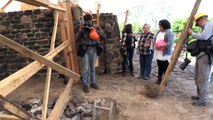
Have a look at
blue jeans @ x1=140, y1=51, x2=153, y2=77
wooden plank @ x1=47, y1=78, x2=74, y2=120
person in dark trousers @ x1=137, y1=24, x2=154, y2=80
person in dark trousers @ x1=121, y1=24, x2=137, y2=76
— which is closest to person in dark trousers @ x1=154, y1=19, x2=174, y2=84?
person in dark trousers @ x1=137, y1=24, x2=154, y2=80

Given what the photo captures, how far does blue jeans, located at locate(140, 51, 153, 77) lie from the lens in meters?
6.35

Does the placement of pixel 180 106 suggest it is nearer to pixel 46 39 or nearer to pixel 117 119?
pixel 117 119

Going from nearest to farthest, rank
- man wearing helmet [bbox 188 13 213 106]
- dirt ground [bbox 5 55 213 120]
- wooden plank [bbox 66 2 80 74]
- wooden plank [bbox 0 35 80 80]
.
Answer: wooden plank [bbox 0 35 80 80] < man wearing helmet [bbox 188 13 213 106] < dirt ground [bbox 5 55 213 120] < wooden plank [bbox 66 2 80 74]

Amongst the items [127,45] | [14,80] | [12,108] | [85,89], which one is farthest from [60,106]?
[127,45]

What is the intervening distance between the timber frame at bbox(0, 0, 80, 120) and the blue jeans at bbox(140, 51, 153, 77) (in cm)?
165

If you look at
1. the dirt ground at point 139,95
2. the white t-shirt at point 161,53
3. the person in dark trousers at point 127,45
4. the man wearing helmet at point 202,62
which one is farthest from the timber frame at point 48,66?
the man wearing helmet at point 202,62

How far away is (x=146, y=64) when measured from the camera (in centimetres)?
643

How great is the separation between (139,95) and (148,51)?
1.27m

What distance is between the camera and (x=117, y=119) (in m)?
4.60

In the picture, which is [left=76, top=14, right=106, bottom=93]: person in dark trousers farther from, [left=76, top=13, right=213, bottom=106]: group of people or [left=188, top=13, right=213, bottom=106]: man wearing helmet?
[left=188, top=13, right=213, bottom=106]: man wearing helmet

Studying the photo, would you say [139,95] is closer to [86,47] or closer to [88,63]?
[88,63]

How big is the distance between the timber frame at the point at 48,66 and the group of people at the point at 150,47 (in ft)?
4.74

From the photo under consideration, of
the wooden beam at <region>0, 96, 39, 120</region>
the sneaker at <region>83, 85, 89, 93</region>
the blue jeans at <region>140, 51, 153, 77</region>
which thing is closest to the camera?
the wooden beam at <region>0, 96, 39, 120</region>

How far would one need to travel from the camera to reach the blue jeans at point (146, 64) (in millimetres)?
6351
